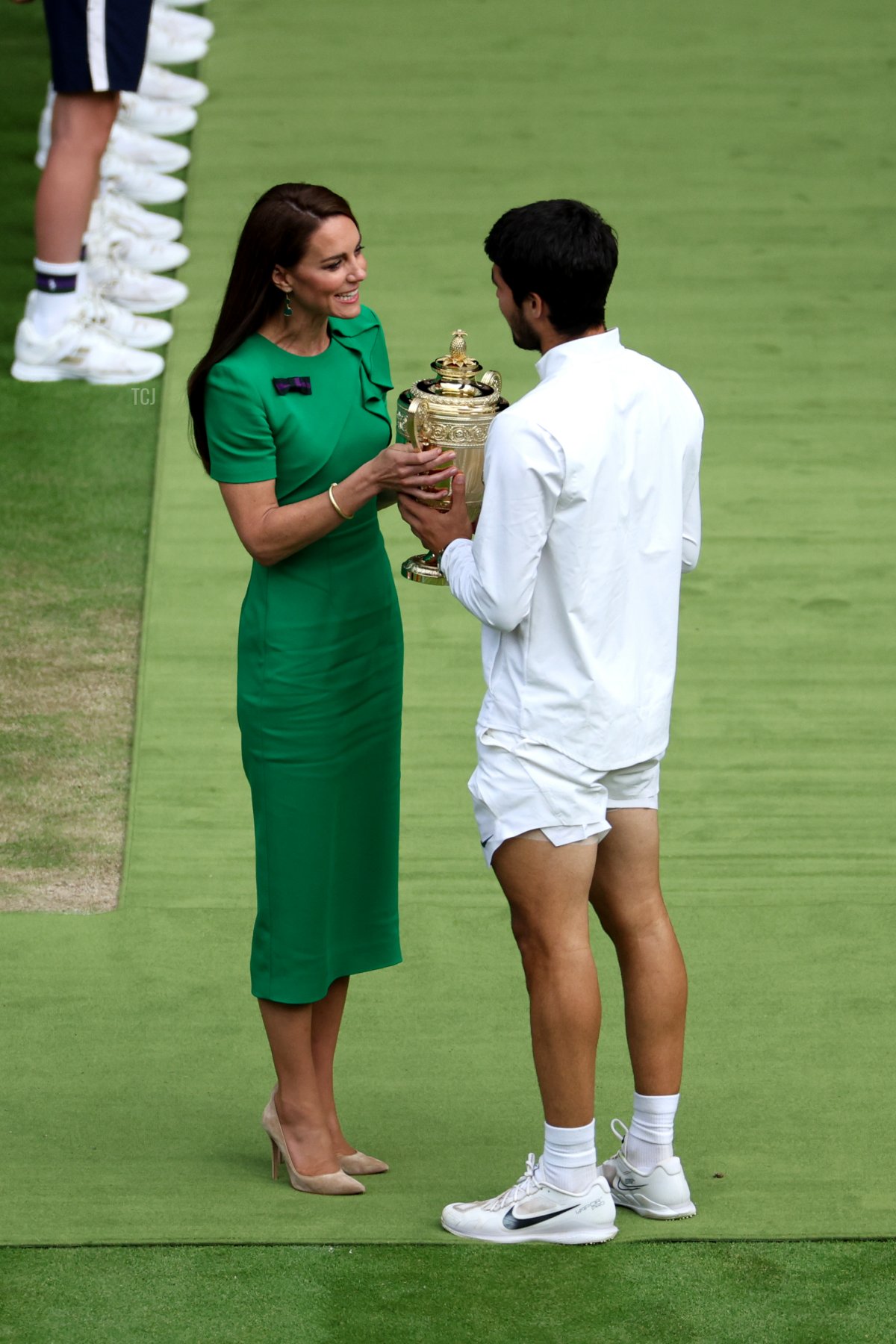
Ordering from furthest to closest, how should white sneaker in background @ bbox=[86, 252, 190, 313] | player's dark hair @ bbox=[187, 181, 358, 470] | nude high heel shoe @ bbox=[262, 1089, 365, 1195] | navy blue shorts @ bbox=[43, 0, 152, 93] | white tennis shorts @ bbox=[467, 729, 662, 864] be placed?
1. white sneaker in background @ bbox=[86, 252, 190, 313]
2. navy blue shorts @ bbox=[43, 0, 152, 93]
3. nude high heel shoe @ bbox=[262, 1089, 365, 1195]
4. player's dark hair @ bbox=[187, 181, 358, 470]
5. white tennis shorts @ bbox=[467, 729, 662, 864]

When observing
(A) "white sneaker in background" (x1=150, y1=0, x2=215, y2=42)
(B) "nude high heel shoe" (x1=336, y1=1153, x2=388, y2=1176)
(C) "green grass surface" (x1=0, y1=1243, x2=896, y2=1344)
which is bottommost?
(B) "nude high heel shoe" (x1=336, y1=1153, x2=388, y2=1176)

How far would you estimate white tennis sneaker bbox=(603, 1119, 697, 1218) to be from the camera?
312 centimetres

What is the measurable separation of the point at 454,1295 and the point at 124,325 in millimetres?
4531

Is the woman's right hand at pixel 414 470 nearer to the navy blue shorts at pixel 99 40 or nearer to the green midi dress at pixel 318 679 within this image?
the green midi dress at pixel 318 679

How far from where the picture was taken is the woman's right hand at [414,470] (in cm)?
299

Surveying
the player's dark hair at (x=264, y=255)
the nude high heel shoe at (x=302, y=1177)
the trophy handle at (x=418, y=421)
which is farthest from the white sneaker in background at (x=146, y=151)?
the nude high heel shoe at (x=302, y=1177)

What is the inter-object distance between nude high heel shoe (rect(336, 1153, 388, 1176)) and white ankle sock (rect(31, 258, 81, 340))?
3.86m

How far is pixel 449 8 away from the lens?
892 centimetres

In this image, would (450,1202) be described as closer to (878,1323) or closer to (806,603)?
(878,1323)

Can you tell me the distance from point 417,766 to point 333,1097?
1.48 m

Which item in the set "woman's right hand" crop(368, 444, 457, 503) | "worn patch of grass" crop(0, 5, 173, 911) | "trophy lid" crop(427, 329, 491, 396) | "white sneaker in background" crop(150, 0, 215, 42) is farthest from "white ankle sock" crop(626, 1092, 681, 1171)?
"white sneaker in background" crop(150, 0, 215, 42)

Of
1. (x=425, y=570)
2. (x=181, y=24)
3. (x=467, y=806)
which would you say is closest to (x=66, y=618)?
(x=467, y=806)

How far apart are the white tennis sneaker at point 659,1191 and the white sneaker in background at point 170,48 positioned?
6186 mm

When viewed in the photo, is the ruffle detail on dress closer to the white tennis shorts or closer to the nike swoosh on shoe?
the white tennis shorts
